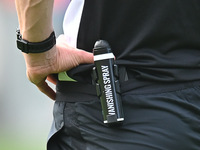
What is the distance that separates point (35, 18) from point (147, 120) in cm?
46

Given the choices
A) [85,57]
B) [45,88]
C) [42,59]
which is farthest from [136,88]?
[45,88]

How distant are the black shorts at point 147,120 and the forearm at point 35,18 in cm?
22

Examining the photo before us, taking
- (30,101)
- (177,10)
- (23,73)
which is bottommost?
(30,101)

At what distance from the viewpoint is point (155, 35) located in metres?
1.35

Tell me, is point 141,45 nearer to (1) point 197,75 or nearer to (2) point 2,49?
(1) point 197,75

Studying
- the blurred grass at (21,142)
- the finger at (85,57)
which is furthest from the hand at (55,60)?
the blurred grass at (21,142)

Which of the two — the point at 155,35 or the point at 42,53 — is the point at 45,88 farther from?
the point at 155,35

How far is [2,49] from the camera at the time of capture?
6.33 m

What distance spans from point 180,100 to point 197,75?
0.34 ft

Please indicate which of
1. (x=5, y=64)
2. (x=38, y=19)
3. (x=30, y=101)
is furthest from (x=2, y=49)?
(x=38, y=19)

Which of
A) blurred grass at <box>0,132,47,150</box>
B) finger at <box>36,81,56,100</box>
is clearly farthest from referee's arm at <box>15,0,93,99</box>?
blurred grass at <box>0,132,47,150</box>

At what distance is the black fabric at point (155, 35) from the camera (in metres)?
1.34

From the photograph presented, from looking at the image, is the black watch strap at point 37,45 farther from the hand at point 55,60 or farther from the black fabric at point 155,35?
the black fabric at point 155,35

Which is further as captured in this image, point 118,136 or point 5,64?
point 5,64
